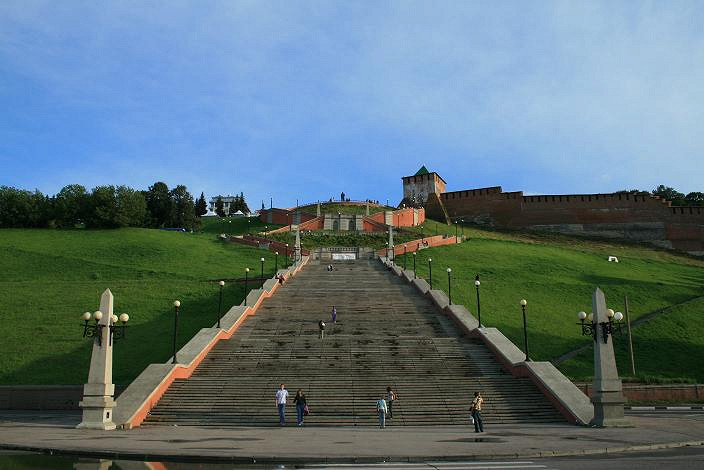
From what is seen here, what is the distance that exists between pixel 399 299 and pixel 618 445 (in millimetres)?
19742

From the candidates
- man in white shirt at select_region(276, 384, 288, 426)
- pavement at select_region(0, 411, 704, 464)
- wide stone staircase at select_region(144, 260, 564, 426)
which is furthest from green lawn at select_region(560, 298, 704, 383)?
man in white shirt at select_region(276, 384, 288, 426)

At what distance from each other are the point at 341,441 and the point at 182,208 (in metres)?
74.8

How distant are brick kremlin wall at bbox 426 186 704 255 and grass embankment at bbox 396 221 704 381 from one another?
7675 millimetres

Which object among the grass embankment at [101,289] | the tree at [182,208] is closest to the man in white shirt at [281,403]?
the grass embankment at [101,289]

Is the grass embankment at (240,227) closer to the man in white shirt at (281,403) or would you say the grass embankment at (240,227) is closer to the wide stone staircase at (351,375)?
the wide stone staircase at (351,375)

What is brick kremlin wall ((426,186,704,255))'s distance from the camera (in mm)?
71250

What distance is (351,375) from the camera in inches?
775

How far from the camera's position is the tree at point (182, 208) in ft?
271

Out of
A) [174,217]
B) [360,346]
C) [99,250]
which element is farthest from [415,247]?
[174,217]

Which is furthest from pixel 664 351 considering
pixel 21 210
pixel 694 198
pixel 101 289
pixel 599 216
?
pixel 694 198

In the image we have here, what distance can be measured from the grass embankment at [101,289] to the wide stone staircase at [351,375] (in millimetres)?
4053

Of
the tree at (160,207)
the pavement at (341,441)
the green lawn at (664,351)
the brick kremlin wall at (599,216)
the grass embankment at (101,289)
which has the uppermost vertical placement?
the tree at (160,207)

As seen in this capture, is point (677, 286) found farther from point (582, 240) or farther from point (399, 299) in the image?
point (582, 240)

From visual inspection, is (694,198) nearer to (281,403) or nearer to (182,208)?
(182,208)
